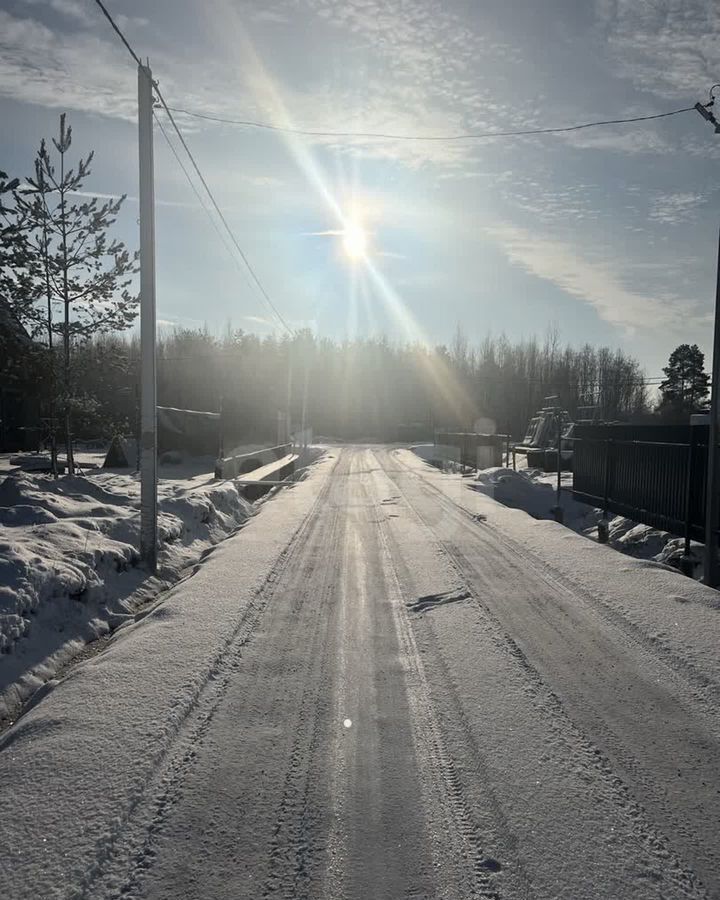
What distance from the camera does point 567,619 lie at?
5820mm

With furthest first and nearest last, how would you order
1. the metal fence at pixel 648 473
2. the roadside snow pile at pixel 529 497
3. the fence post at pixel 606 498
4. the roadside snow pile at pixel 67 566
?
the roadside snow pile at pixel 529 497 < the fence post at pixel 606 498 < the metal fence at pixel 648 473 < the roadside snow pile at pixel 67 566

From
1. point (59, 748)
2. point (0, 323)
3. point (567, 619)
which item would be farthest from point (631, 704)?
point (0, 323)

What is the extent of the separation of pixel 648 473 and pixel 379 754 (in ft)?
33.1

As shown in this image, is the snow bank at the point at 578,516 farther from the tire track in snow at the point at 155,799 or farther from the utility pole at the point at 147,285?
the tire track in snow at the point at 155,799

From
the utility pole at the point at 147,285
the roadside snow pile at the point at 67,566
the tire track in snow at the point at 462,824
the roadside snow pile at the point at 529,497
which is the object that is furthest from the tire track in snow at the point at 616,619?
the roadside snow pile at the point at 529,497

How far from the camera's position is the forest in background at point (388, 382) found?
85938mm

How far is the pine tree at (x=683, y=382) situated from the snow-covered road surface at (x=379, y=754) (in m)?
79.1

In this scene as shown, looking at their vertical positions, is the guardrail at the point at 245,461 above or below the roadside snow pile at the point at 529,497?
above

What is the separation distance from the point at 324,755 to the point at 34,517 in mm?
5961

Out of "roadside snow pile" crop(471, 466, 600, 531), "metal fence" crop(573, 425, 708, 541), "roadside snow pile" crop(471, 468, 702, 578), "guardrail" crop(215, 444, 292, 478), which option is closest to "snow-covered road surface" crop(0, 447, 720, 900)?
"metal fence" crop(573, 425, 708, 541)

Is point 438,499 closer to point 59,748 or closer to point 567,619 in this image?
point 567,619

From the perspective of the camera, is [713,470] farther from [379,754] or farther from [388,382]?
[388,382]

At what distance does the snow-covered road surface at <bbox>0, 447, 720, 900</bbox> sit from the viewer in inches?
100

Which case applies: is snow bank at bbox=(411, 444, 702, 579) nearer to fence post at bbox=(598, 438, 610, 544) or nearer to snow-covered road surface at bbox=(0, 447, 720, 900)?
fence post at bbox=(598, 438, 610, 544)
